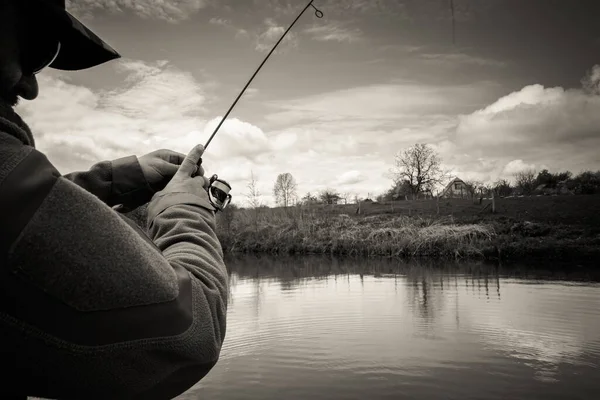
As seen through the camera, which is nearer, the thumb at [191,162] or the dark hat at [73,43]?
the dark hat at [73,43]

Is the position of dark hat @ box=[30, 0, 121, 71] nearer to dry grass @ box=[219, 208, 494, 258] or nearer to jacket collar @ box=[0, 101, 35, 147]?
jacket collar @ box=[0, 101, 35, 147]

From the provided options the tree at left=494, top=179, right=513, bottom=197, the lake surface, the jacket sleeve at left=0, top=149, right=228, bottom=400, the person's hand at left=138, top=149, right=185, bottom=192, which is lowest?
the lake surface

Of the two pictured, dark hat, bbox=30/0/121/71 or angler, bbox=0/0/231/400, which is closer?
angler, bbox=0/0/231/400

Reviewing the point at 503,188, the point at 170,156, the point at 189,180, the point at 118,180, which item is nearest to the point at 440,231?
the point at 170,156

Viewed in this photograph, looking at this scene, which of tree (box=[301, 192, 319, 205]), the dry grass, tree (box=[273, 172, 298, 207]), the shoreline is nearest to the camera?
the shoreline

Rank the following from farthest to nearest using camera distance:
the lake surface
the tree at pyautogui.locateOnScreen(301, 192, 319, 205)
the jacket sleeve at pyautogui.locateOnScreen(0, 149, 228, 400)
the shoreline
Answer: the tree at pyautogui.locateOnScreen(301, 192, 319, 205)
the shoreline
the lake surface
the jacket sleeve at pyautogui.locateOnScreen(0, 149, 228, 400)

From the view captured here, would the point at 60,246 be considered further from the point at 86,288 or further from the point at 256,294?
the point at 256,294

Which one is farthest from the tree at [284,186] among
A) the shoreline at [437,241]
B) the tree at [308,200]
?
the shoreline at [437,241]

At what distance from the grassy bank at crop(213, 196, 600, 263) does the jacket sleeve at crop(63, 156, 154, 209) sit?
2061 cm

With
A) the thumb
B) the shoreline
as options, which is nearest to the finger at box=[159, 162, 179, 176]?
the thumb

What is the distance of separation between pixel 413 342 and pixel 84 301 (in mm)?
7174

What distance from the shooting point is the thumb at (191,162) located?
5.03ft

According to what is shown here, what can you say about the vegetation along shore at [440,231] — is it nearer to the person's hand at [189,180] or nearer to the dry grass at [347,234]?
the dry grass at [347,234]

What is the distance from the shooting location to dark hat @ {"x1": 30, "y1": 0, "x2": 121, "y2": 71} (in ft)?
3.65
